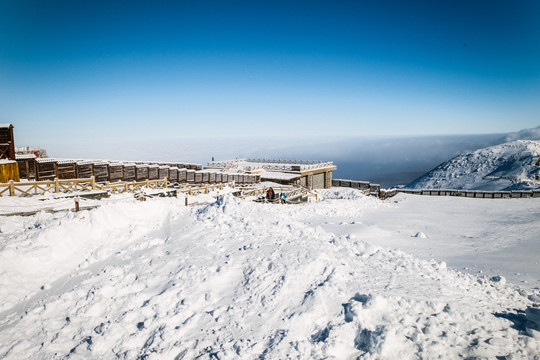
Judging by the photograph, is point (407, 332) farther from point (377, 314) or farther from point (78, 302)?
point (78, 302)

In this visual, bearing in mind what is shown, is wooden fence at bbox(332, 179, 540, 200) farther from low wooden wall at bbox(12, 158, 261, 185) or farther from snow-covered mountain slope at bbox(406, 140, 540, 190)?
low wooden wall at bbox(12, 158, 261, 185)

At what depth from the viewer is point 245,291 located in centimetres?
771

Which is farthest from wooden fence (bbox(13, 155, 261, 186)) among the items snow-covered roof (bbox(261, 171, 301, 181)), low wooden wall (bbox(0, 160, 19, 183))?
low wooden wall (bbox(0, 160, 19, 183))

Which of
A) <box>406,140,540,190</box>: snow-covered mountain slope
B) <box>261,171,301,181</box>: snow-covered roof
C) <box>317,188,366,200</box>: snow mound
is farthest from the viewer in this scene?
<box>406,140,540,190</box>: snow-covered mountain slope

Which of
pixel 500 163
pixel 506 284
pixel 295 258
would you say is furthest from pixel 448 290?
pixel 500 163

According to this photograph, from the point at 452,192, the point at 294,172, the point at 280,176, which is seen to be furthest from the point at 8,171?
the point at 452,192

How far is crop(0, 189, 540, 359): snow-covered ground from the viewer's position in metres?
5.79

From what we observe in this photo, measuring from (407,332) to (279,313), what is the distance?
2787 mm

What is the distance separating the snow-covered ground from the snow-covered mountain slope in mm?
45875

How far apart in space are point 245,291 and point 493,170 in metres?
72.2

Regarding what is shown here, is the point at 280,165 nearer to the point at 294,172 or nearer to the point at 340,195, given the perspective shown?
the point at 294,172

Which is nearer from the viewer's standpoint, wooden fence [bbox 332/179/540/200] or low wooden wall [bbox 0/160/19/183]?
low wooden wall [bbox 0/160/19/183]

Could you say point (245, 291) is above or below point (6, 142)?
below

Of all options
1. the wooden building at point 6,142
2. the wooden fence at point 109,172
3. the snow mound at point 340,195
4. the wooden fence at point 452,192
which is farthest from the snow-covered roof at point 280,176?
the wooden building at point 6,142
